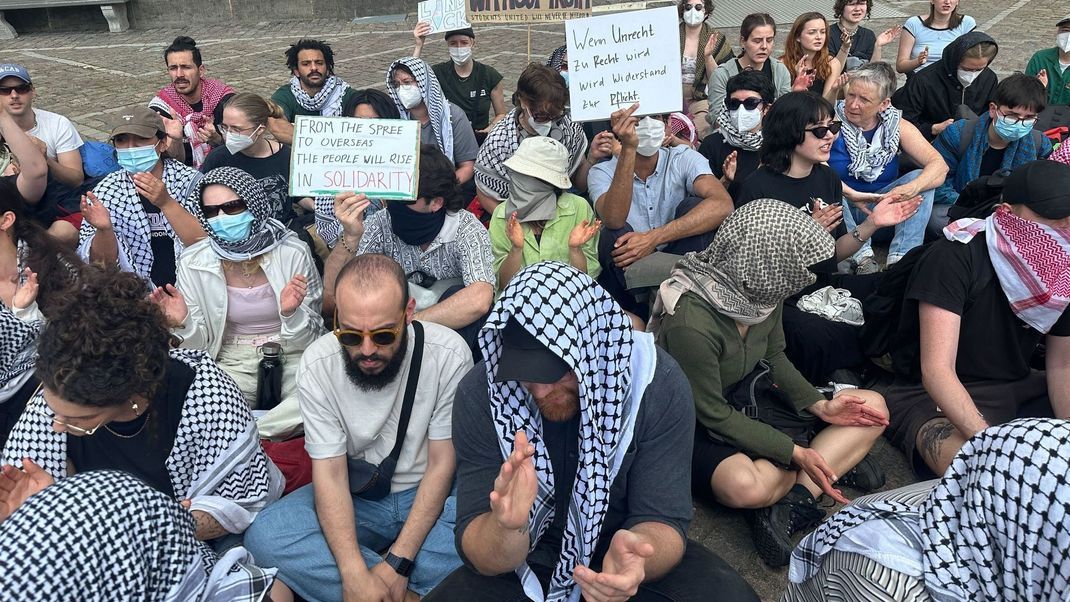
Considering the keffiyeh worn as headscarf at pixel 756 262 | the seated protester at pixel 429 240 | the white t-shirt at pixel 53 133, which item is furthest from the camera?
the white t-shirt at pixel 53 133

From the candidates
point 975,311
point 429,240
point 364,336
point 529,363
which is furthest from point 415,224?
point 975,311

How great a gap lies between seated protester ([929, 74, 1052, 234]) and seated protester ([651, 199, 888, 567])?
2823 mm

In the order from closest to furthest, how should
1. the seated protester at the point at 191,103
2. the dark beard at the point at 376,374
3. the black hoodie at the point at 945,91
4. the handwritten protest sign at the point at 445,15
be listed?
the dark beard at the point at 376,374, the seated protester at the point at 191,103, the black hoodie at the point at 945,91, the handwritten protest sign at the point at 445,15

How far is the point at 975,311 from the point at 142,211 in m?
4.51

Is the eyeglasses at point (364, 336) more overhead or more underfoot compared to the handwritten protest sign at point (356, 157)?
more underfoot

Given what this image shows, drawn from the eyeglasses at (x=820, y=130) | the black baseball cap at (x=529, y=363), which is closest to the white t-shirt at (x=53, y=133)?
the black baseball cap at (x=529, y=363)

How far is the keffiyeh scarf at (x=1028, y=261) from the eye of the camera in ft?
11.2

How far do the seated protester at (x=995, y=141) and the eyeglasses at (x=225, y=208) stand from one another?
4.59m

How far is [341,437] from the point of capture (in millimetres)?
3240

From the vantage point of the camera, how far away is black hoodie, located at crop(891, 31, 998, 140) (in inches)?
262

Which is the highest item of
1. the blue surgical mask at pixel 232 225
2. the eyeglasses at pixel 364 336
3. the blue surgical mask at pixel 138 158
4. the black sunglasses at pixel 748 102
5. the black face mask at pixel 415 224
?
the black sunglasses at pixel 748 102

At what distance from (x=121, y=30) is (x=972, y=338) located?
16768mm

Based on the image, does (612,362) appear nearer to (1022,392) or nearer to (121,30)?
(1022,392)

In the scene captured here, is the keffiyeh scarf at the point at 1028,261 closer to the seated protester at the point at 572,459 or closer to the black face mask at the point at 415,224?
the seated protester at the point at 572,459
